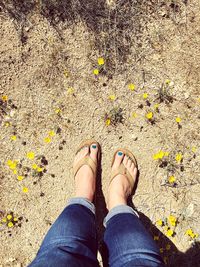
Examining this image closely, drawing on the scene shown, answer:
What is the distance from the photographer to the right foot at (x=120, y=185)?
2496mm

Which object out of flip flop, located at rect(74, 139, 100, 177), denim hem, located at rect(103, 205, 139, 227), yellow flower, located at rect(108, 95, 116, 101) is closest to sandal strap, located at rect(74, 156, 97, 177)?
flip flop, located at rect(74, 139, 100, 177)

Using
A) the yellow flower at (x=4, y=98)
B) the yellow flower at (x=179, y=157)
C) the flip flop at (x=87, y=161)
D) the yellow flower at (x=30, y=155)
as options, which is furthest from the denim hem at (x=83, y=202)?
the yellow flower at (x=4, y=98)

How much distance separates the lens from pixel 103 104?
2.58 meters

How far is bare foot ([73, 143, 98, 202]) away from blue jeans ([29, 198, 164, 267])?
25 cm

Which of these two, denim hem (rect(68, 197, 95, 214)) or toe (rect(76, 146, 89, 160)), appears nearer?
denim hem (rect(68, 197, 95, 214))

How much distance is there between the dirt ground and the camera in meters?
2.51

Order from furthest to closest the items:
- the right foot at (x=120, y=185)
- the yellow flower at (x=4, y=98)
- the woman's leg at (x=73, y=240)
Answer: the yellow flower at (x=4, y=98)
the right foot at (x=120, y=185)
the woman's leg at (x=73, y=240)

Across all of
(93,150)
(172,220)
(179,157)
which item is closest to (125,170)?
(93,150)

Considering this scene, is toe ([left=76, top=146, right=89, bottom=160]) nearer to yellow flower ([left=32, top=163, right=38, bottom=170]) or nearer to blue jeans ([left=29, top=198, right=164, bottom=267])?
yellow flower ([left=32, top=163, right=38, bottom=170])

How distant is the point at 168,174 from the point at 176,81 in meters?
0.73

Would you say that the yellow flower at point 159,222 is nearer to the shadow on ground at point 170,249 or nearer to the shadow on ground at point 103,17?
the shadow on ground at point 170,249

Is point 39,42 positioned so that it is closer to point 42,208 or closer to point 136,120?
point 136,120

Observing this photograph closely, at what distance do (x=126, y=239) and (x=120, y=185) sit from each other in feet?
2.01

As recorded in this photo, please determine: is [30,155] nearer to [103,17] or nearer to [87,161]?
[87,161]
